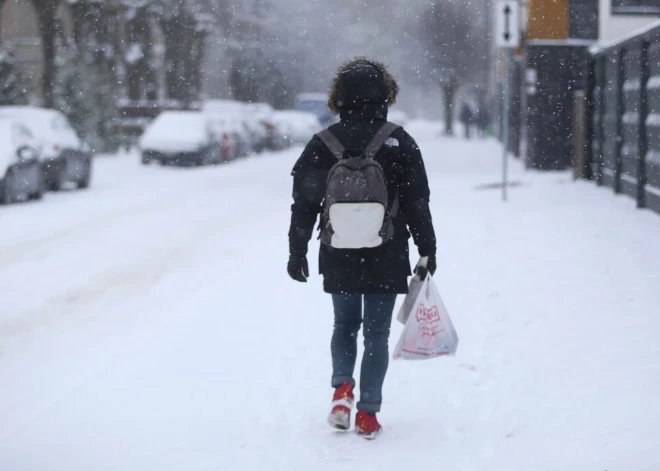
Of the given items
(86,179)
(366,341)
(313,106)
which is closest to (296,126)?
(313,106)

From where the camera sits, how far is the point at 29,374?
20.1 feet

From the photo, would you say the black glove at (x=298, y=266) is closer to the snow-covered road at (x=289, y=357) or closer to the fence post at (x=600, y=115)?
the snow-covered road at (x=289, y=357)

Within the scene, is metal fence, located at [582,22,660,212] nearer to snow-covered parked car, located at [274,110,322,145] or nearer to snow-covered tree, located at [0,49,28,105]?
snow-covered tree, located at [0,49,28,105]

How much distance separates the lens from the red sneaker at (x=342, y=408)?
4785 millimetres

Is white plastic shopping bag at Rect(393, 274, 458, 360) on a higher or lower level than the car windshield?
lower

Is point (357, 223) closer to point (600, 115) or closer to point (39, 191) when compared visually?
point (600, 115)

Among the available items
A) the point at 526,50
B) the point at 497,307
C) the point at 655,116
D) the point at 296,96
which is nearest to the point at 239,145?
the point at 526,50

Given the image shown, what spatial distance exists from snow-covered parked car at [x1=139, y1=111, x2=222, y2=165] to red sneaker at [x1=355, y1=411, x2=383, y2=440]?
77.6 feet

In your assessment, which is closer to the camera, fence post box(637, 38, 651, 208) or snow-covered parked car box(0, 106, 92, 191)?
fence post box(637, 38, 651, 208)

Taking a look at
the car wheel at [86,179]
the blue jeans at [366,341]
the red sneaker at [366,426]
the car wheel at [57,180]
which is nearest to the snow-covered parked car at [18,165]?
the car wheel at [57,180]

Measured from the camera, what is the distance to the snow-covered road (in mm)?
4633

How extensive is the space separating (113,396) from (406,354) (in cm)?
172

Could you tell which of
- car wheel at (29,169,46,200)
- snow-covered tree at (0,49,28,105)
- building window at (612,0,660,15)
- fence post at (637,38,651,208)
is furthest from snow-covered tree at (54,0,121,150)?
fence post at (637,38,651,208)

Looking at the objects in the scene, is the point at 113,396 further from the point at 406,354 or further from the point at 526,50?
the point at 526,50
